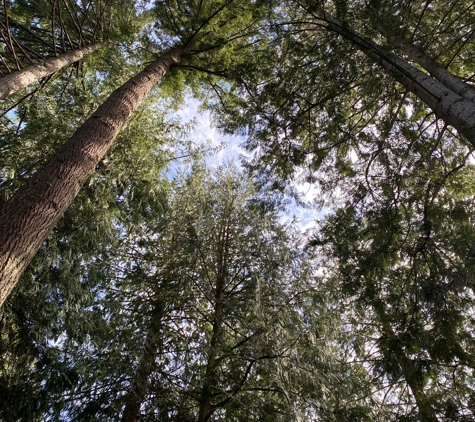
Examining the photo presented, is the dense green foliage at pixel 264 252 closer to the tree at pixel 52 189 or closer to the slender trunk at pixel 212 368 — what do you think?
the slender trunk at pixel 212 368

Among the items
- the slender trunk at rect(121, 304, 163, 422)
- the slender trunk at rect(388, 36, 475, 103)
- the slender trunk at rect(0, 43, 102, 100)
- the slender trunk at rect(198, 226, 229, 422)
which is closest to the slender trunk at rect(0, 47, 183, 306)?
the slender trunk at rect(0, 43, 102, 100)

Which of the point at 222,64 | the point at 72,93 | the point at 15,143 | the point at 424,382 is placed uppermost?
the point at 222,64

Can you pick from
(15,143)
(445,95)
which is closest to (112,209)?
(15,143)

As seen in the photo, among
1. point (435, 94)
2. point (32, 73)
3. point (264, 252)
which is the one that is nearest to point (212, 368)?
point (264, 252)

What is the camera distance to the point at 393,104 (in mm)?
6141

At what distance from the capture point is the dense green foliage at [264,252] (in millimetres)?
4328

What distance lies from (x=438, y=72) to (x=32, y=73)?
592 centimetres

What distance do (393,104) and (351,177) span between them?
6.18 ft

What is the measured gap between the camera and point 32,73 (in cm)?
454

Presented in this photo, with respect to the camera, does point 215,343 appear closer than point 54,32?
Yes

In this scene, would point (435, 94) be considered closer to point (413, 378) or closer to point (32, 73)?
point (413, 378)

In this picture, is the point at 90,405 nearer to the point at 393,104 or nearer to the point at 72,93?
the point at 72,93

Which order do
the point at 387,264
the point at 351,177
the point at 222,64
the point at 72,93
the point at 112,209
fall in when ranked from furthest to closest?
the point at 222,64 → the point at 72,93 → the point at 112,209 → the point at 351,177 → the point at 387,264

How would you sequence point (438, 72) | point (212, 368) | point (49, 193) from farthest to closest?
point (212, 368)
point (438, 72)
point (49, 193)
